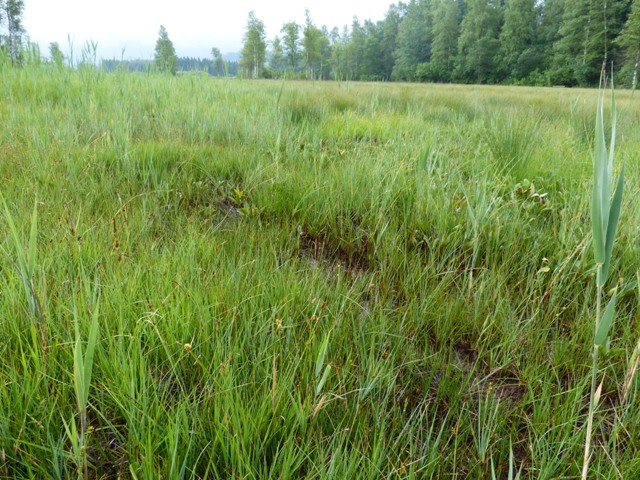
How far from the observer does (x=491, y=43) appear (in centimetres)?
5044

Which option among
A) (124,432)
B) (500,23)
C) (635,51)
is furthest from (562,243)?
(500,23)

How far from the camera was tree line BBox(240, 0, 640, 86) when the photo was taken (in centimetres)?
3747

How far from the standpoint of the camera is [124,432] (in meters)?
0.83

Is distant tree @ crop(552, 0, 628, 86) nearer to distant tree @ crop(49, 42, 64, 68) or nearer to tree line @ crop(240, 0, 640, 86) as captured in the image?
tree line @ crop(240, 0, 640, 86)

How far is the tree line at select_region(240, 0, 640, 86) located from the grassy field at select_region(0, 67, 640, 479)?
2967 centimetres

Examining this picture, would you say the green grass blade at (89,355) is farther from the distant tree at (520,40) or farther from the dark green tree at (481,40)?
the dark green tree at (481,40)

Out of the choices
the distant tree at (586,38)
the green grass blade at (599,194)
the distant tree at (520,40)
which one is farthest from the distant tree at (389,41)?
the green grass blade at (599,194)

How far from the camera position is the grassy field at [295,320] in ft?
2.52

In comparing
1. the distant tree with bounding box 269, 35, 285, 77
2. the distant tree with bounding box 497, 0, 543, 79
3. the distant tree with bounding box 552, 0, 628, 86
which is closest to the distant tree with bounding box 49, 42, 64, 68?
the distant tree with bounding box 269, 35, 285, 77

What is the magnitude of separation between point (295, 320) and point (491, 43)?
60037 mm

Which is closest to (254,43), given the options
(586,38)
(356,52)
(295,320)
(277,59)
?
(356,52)

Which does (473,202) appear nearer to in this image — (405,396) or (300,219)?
(300,219)

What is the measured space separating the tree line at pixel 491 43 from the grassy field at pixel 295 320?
2967 centimetres

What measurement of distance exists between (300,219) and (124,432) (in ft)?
3.89
